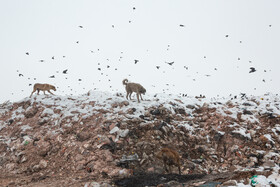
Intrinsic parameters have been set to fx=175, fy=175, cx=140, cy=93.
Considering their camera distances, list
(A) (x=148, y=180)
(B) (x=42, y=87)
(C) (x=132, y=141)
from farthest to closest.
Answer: (B) (x=42, y=87)
(C) (x=132, y=141)
(A) (x=148, y=180)

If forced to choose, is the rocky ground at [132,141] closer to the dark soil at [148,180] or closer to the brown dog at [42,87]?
the dark soil at [148,180]

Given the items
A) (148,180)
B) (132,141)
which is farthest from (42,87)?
(148,180)

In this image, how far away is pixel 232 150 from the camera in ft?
27.5

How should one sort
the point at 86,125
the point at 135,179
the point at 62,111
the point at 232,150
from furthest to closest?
1. the point at 62,111
2. the point at 86,125
3. the point at 232,150
4. the point at 135,179

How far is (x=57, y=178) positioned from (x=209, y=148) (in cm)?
686

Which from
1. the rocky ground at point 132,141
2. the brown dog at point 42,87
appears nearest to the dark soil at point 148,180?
the rocky ground at point 132,141

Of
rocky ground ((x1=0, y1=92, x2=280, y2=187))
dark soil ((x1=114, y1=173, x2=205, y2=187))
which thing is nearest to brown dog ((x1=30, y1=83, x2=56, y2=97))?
rocky ground ((x1=0, y1=92, x2=280, y2=187))

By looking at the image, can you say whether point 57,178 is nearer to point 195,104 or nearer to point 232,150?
point 232,150

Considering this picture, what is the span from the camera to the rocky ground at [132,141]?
248 inches

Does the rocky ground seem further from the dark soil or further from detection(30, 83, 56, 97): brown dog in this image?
detection(30, 83, 56, 97): brown dog

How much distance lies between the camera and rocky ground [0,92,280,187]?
20.7 feet

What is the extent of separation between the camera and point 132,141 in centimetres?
791

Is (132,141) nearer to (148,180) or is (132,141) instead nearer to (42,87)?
(148,180)

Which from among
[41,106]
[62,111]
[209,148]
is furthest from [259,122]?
[41,106]
